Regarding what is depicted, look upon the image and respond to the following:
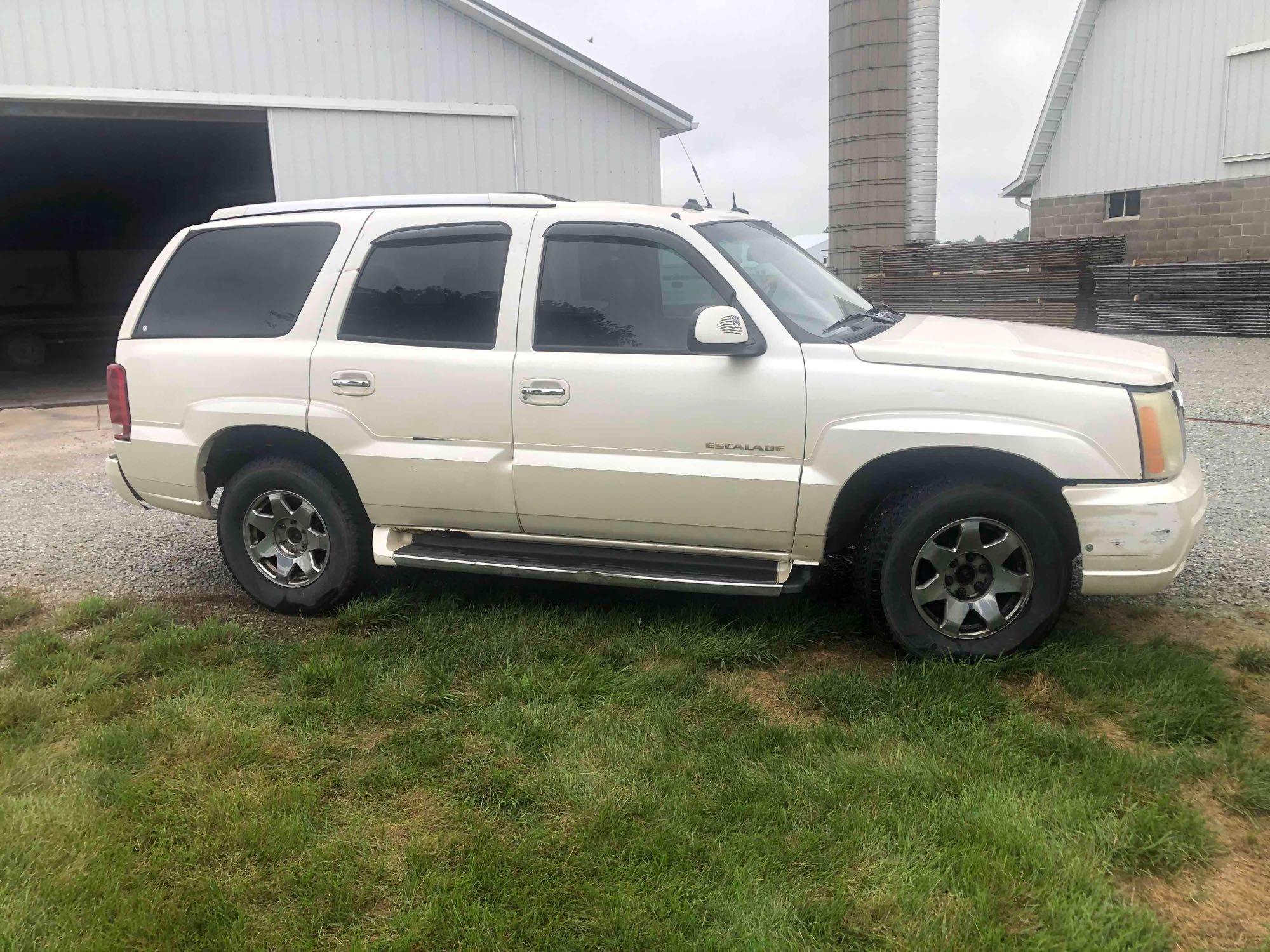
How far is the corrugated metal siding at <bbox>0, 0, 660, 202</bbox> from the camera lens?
10.5 metres

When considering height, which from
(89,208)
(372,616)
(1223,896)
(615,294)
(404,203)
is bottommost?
(1223,896)

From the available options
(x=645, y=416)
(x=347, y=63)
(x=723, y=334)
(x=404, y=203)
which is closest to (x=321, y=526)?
(x=404, y=203)

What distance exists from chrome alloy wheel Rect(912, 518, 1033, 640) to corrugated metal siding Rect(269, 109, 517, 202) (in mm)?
9649

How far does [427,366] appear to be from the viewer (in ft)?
15.1

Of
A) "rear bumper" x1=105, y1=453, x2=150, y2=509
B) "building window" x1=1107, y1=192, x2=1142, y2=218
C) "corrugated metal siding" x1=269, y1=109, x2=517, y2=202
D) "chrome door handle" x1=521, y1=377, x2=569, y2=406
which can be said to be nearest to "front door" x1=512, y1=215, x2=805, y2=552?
"chrome door handle" x1=521, y1=377, x2=569, y2=406

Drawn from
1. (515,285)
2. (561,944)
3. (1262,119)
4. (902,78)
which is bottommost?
(561,944)

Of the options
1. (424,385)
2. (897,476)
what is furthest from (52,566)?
(897,476)

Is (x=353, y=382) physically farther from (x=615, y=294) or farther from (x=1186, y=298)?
(x=1186, y=298)

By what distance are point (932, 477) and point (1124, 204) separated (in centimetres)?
1896

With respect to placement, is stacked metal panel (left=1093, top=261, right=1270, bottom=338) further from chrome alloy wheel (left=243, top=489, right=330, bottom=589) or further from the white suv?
chrome alloy wheel (left=243, top=489, right=330, bottom=589)

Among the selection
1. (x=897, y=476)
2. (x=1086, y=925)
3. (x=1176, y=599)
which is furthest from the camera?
(x=1176, y=599)

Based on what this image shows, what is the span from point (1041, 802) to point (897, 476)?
1.50m

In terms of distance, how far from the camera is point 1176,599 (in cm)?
493

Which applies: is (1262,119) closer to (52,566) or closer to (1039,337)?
(1039,337)
